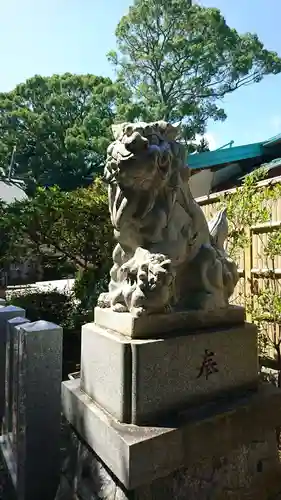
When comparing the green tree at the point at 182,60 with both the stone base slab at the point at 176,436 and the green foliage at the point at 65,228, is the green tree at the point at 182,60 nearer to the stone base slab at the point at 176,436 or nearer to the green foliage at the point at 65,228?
the green foliage at the point at 65,228

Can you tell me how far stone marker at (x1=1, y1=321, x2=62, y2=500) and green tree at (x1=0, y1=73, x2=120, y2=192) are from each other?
Result: 14160 mm

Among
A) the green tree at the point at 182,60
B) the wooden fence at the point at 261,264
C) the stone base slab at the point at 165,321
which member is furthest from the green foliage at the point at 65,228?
the green tree at the point at 182,60

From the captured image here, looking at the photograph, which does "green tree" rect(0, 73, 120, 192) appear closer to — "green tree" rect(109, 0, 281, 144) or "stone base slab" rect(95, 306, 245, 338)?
"green tree" rect(109, 0, 281, 144)

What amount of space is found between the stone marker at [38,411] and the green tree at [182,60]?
12.8 meters

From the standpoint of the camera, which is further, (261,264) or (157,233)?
(261,264)

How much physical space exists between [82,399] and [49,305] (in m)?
5.04

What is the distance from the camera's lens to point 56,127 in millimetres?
17125

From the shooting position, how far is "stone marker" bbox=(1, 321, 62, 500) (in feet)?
7.02

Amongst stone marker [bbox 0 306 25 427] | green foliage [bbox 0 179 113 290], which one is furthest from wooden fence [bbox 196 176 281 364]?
green foliage [bbox 0 179 113 290]

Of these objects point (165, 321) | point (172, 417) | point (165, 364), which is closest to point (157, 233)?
point (165, 321)

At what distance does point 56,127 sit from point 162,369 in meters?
17.2

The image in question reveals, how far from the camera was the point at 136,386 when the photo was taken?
1.69 m

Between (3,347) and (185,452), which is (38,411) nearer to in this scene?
(3,347)

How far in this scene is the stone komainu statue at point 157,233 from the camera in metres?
1.79
